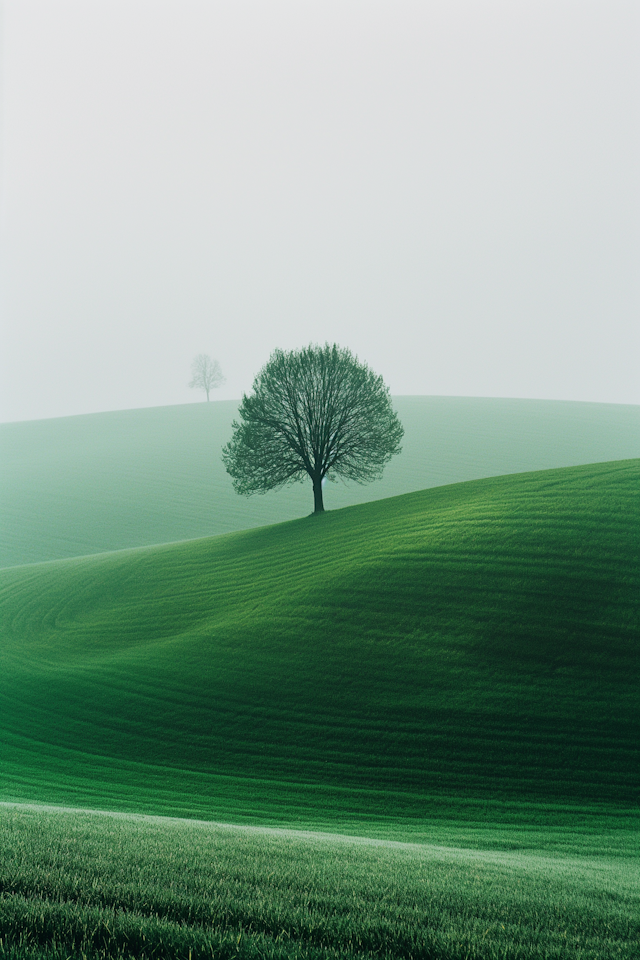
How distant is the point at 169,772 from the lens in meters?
17.3

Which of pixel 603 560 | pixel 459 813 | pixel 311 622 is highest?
pixel 603 560

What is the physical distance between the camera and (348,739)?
59.6ft

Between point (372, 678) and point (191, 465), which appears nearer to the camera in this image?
point (372, 678)

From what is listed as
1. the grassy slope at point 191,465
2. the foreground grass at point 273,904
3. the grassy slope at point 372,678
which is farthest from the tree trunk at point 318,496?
the foreground grass at point 273,904

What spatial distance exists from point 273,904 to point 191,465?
7710 cm

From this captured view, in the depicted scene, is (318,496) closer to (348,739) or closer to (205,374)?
(348,739)

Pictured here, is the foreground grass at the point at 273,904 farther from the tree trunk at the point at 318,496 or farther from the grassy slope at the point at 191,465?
the grassy slope at the point at 191,465

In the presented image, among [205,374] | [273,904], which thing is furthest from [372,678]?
[205,374]

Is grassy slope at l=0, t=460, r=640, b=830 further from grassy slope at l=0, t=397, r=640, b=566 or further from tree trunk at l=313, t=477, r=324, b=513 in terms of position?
grassy slope at l=0, t=397, r=640, b=566

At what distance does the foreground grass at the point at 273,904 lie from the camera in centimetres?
423

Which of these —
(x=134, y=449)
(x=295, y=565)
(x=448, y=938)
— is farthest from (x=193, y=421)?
(x=448, y=938)

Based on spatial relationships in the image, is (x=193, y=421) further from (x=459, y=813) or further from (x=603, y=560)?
(x=459, y=813)

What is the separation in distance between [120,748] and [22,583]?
23.3m

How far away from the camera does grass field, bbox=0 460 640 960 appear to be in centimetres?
493
